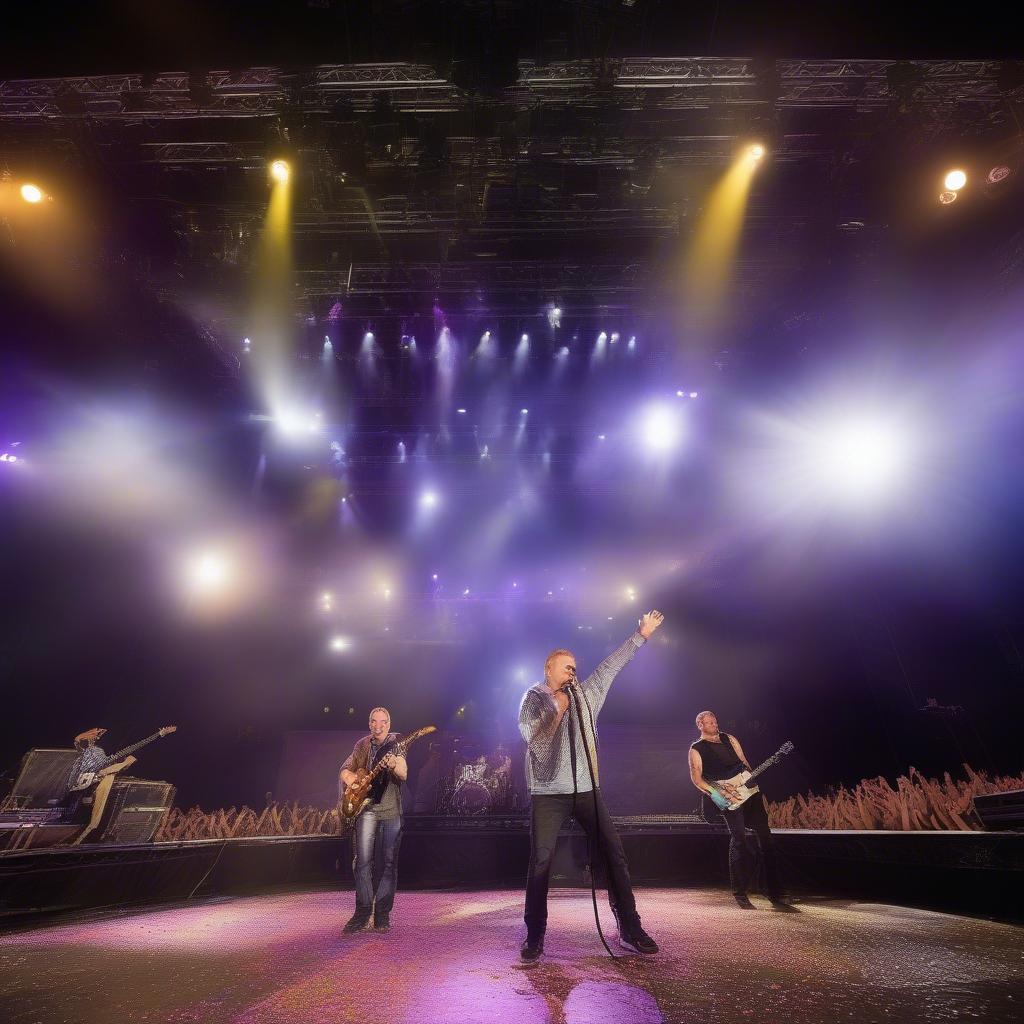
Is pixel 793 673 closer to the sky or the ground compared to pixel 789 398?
closer to the ground

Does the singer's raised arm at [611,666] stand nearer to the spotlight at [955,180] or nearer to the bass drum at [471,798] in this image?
the spotlight at [955,180]

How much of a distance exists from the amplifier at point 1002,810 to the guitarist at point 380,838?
15.6 ft

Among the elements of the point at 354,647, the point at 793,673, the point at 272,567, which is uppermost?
the point at 272,567

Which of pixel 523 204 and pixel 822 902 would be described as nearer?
pixel 822 902

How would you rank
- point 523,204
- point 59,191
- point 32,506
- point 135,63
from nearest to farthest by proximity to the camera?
point 135,63 < point 59,191 < point 523,204 < point 32,506

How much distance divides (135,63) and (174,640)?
30.7ft

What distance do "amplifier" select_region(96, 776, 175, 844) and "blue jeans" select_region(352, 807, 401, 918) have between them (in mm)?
5136

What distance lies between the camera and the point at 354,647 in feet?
43.7

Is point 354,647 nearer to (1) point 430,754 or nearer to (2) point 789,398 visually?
(1) point 430,754

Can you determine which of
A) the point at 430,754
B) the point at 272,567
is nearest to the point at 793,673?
the point at 430,754

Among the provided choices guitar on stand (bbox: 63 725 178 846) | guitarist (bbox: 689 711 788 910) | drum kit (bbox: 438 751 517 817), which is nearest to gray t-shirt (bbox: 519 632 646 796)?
guitarist (bbox: 689 711 788 910)

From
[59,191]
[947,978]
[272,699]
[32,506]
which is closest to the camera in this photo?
[947,978]

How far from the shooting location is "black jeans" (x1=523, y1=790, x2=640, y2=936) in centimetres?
289

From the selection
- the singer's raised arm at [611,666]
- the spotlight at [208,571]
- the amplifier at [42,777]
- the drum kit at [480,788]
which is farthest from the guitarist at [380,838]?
the spotlight at [208,571]
